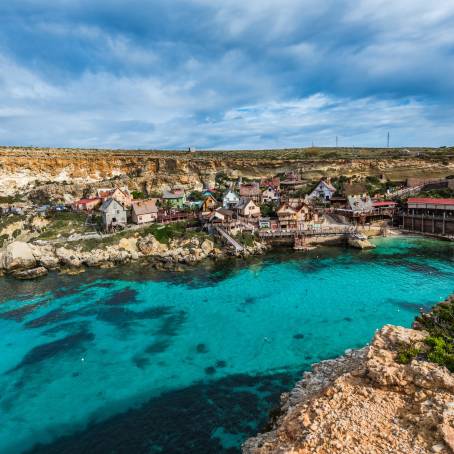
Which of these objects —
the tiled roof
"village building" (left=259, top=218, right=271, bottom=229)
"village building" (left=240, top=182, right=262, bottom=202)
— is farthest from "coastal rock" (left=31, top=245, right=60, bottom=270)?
"village building" (left=240, top=182, right=262, bottom=202)

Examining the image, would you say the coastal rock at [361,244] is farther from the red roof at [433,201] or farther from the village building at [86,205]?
the village building at [86,205]

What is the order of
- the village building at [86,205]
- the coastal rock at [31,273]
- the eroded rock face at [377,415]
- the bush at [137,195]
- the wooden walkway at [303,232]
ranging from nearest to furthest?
the eroded rock face at [377,415] < the coastal rock at [31,273] < the wooden walkway at [303,232] < the village building at [86,205] < the bush at [137,195]

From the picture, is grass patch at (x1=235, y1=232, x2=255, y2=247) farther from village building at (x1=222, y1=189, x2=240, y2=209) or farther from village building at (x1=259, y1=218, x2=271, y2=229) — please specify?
village building at (x1=222, y1=189, x2=240, y2=209)

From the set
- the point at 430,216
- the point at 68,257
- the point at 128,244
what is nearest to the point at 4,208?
the point at 68,257

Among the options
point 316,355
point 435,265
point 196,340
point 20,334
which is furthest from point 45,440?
point 435,265

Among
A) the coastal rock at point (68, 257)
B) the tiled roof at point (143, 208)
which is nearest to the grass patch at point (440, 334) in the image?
the coastal rock at point (68, 257)

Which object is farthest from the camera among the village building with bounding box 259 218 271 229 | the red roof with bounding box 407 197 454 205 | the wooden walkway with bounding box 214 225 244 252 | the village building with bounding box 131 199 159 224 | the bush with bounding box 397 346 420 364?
the village building with bounding box 259 218 271 229
